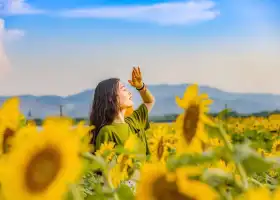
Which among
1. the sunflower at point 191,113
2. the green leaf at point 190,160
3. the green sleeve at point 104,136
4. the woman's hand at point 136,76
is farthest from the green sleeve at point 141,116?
the green leaf at point 190,160

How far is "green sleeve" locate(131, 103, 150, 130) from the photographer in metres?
2.86

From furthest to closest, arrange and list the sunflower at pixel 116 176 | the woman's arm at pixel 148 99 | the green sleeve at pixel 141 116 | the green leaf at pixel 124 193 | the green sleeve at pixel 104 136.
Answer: the green sleeve at pixel 141 116 < the woman's arm at pixel 148 99 < the green sleeve at pixel 104 136 < the sunflower at pixel 116 176 < the green leaf at pixel 124 193

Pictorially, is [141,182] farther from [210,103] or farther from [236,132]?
[236,132]

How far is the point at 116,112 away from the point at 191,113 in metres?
2.26

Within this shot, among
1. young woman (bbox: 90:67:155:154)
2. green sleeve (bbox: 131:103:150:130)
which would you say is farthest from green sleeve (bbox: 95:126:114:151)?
green sleeve (bbox: 131:103:150:130)

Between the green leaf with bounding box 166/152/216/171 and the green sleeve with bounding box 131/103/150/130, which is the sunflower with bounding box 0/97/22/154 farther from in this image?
the green sleeve with bounding box 131/103/150/130

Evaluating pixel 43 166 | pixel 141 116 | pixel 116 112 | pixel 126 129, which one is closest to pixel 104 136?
pixel 126 129

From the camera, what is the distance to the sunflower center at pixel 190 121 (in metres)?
0.44

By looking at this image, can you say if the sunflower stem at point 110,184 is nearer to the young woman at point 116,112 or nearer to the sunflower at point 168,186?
the sunflower at point 168,186

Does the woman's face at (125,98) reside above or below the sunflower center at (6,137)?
below

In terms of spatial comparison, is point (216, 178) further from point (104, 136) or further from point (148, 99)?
point (148, 99)

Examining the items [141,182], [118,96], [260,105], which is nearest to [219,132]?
[141,182]

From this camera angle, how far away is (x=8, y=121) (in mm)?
400

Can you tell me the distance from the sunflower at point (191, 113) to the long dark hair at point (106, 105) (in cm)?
222
